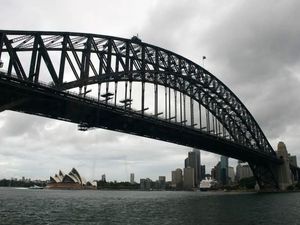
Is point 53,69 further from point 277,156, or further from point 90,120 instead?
point 277,156

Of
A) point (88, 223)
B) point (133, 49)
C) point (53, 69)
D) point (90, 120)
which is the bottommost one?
point (88, 223)

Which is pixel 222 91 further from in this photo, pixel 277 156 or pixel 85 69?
pixel 85 69

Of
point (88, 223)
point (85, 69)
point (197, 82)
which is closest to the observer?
point (88, 223)

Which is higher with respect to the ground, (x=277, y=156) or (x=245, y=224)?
(x=277, y=156)

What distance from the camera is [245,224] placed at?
3412 centimetres

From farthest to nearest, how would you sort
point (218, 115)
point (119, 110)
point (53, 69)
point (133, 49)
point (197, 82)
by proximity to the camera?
1. point (218, 115)
2. point (197, 82)
3. point (133, 49)
4. point (119, 110)
5. point (53, 69)

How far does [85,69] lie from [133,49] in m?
14.9

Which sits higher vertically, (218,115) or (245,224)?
(218,115)

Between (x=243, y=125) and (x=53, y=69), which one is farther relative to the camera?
(x=243, y=125)

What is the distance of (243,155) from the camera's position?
117812 millimetres

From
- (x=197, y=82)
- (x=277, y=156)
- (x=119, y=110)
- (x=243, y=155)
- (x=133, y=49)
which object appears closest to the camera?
(x=119, y=110)

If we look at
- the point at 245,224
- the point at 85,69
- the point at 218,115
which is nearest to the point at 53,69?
the point at 85,69

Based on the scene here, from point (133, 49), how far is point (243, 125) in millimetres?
55413

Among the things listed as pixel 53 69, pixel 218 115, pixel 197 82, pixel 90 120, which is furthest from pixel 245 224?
pixel 218 115
